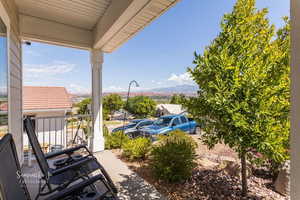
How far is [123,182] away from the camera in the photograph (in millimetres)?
2402

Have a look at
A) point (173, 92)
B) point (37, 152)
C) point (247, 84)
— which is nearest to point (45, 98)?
point (37, 152)

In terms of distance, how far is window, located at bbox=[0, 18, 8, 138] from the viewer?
75.8 inches

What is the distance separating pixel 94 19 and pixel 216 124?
3036 millimetres

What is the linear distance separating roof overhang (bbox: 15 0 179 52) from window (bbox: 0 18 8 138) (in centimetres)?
101

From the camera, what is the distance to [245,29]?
188cm

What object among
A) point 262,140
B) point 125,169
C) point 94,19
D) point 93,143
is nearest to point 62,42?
point 94,19

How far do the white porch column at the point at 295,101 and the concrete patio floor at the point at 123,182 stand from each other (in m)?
1.64

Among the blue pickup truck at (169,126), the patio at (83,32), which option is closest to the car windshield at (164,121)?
the blue pickup truck at (169,126)

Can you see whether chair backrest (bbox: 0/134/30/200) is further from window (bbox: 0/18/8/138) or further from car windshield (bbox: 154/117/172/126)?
car windshield (bbox: 154/117/172/126)

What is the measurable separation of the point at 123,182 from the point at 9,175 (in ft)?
5.60

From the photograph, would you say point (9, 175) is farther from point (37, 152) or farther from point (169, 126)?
point (169, 126)

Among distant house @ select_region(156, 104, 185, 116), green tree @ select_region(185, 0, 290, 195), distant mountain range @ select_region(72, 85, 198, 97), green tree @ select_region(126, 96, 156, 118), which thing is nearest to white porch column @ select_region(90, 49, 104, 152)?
distant mountain range @ select_region(72, 85, 198, 97)

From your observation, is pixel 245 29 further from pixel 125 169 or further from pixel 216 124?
pixel 125 169

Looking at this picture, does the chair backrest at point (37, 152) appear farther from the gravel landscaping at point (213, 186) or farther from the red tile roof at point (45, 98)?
the red tile roof at point (45, 98)
